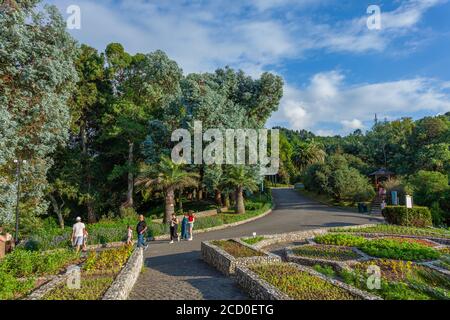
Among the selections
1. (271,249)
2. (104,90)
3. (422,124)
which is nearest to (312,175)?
(422,124)

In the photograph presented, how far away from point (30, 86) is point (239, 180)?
17.5 meters

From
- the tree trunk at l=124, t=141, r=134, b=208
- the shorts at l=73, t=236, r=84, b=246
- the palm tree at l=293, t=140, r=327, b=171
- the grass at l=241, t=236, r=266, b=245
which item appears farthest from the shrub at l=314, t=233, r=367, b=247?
the palm tree at l=293, t=140, r=327, b=171

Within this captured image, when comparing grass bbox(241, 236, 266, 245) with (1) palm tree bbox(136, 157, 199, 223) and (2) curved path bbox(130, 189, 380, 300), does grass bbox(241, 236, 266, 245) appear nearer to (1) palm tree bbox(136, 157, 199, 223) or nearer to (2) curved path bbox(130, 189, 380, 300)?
(2) curved path bbox(130, 189, 380, 300)

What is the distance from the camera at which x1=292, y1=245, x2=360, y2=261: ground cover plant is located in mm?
13094

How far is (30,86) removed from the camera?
20.8 meters

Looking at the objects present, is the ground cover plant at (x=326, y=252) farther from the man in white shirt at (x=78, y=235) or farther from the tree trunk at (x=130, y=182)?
the tree trunk at (x=130, y=182)

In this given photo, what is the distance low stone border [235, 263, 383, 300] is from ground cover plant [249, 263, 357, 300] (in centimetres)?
14

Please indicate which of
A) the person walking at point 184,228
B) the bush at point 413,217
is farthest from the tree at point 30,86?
the bush at point 413,217

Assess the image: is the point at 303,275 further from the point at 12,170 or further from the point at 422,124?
the point at 422,124

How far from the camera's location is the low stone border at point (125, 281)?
7.88 m

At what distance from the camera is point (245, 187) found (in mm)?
31875

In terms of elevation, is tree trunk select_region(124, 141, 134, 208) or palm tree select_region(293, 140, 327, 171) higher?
palm tree select_region(293, 140, 327, 171)

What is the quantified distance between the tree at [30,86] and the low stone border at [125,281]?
1138 centimetres
